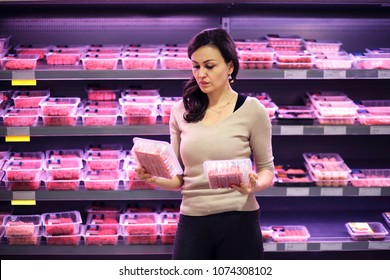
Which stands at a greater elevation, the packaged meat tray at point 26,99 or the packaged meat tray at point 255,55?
the packaged meat tray at point 255,55

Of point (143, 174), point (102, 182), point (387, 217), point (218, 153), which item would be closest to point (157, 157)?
point (143, 174)

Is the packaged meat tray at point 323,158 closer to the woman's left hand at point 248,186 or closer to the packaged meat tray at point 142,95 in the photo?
the packaged meat tray at point 142,95

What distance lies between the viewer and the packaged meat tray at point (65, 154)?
404cm

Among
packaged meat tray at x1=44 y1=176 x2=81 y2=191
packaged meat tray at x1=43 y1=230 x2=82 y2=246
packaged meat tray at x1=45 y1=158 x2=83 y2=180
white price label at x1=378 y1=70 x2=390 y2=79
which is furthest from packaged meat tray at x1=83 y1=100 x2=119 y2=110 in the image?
white price label at x1=378 y1=70 x2=390 y2=79

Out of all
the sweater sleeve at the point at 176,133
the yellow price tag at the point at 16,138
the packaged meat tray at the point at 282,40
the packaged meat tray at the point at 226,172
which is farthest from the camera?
the packaged meat tray at the point at 282,40

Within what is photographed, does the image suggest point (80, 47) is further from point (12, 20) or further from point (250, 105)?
point (250, 105)

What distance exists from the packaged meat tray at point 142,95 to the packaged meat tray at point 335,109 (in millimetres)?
1064

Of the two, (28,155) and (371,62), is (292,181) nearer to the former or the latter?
(371,62)

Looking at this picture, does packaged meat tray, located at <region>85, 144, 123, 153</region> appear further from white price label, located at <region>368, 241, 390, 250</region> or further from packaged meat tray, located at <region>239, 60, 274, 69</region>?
white price label, located at <region>368, 241, 390, 250</region>

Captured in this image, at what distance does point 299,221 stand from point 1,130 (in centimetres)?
214

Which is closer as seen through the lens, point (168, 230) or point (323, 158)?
point (168, 230)

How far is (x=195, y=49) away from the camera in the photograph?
271 centimetres

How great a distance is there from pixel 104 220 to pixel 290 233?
125 cm

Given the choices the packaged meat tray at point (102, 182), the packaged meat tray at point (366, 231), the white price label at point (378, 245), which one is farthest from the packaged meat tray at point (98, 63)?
the white price label at point (378, 245)
